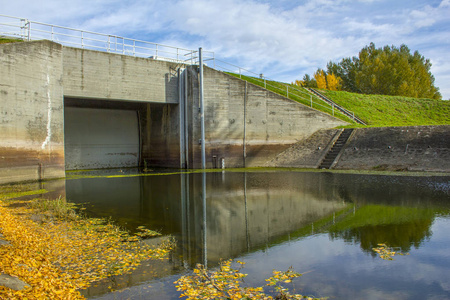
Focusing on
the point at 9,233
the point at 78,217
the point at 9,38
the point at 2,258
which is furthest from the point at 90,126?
the point at 2,258

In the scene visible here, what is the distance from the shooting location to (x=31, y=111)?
703 inches

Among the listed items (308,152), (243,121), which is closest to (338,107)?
(308,152)

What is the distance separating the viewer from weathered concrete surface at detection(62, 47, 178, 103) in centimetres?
2089

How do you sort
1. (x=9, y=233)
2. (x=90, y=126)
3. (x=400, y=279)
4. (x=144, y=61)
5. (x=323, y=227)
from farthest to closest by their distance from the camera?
(x=90, y=126) → (x=144, y=61) → (x=323, y=227) → (x=9, y=233) → (x=400, y=279)

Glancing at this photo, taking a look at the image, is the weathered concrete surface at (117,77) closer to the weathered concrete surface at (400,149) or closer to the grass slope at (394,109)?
the weathered concrete surface at (400,149)

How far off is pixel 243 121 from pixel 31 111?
1333 centimetres

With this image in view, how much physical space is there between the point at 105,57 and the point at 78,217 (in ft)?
49.7

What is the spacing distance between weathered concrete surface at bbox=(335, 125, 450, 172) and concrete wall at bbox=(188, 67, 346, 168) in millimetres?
4447

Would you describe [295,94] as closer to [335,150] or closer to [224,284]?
[335,150]

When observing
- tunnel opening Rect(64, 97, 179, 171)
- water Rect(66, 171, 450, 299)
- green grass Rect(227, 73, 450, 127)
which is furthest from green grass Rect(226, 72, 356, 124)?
water Rect(66, 171, 450, 299)

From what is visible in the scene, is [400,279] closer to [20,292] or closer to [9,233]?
[20,292]

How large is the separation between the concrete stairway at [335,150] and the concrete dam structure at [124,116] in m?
2.20

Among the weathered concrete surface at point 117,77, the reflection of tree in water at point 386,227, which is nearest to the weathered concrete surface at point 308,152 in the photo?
the weathered concrete surface at point 117,77

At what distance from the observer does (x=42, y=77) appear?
18.5m
